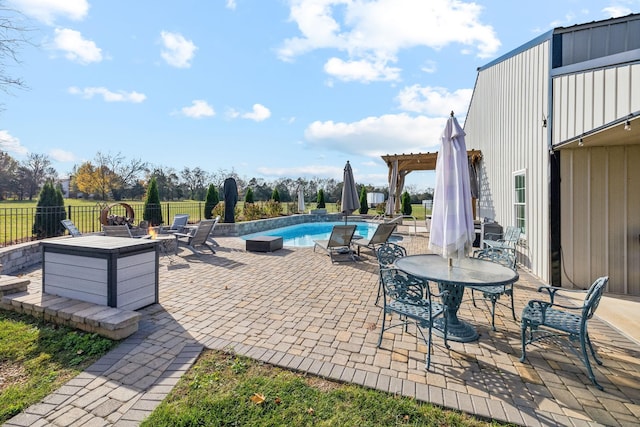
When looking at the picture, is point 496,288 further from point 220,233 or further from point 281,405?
point 220,233

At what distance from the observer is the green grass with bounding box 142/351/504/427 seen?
202cm

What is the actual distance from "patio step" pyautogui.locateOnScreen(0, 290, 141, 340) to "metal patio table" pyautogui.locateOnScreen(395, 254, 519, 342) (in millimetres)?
3151

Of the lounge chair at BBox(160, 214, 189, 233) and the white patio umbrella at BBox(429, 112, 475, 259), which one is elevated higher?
the white patio umbrella at BBox(429, 112, 475, 259)

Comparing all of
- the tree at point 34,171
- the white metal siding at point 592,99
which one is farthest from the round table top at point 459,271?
the tree at point 34,171

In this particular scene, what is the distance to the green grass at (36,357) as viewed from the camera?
7.53 feet

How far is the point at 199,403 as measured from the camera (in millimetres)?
2186

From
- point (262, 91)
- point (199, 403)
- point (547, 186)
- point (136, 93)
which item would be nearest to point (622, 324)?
point (547, 186)

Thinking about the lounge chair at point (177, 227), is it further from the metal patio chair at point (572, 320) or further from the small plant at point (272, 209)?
the metal patio chair at point (572, 320)

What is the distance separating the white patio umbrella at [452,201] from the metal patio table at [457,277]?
0.73 ft

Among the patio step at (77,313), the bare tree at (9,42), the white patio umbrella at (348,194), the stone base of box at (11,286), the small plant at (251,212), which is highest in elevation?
the bare tree at (9,42)

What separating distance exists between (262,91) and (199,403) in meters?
13.1

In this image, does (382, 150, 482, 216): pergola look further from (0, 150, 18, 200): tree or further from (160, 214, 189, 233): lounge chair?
(0, 150, 18, 200): tree

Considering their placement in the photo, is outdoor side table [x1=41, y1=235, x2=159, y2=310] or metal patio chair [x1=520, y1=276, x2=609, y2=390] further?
outdoor side table [x1=41, y1=235, x2=159, y2=310]

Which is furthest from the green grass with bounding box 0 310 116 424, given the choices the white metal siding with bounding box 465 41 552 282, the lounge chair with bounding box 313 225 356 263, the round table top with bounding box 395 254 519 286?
the white metal siding with bounding box 465 41 552 282
